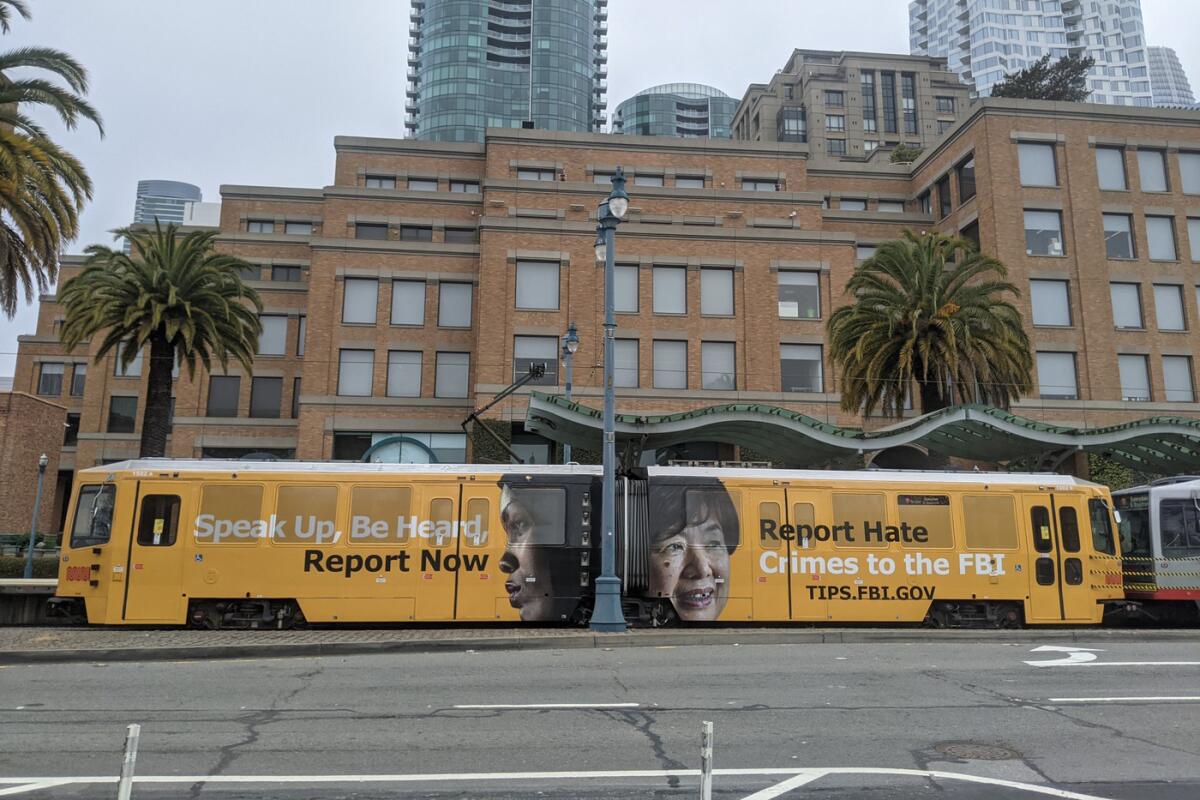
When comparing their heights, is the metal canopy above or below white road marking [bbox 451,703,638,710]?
above

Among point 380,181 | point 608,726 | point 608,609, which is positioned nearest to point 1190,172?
point 380,181

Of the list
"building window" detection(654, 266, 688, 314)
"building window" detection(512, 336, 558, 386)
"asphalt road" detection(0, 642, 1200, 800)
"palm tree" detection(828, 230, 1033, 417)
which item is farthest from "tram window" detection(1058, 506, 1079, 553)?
"building window" detection(512, 336, 558, 386)

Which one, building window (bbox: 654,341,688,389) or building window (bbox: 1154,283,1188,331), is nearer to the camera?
building window (bbox: 654,341,688,389)

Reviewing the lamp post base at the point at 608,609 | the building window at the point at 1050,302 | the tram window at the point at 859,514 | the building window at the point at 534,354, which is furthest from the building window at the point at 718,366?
the lamp post base at the point at 608,609

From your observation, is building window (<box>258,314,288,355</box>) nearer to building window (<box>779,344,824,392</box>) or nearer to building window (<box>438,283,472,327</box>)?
building window (<box>438,283,472,327</box>)

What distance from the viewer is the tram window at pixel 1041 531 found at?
17688 mm

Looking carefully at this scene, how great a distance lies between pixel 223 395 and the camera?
49375mm

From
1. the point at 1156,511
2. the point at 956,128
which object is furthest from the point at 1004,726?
the point at 956,128

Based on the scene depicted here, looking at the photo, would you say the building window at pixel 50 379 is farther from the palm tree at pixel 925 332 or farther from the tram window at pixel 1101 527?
the tram window at pixel 1101 527

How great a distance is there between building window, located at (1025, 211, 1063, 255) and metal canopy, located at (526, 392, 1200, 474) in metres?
17.9

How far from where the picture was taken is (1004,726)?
28.9 feet

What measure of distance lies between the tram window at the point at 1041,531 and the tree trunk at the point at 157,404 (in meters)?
26.6

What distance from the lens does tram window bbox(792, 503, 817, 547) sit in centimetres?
1730

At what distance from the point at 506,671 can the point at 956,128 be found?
4515 cm
